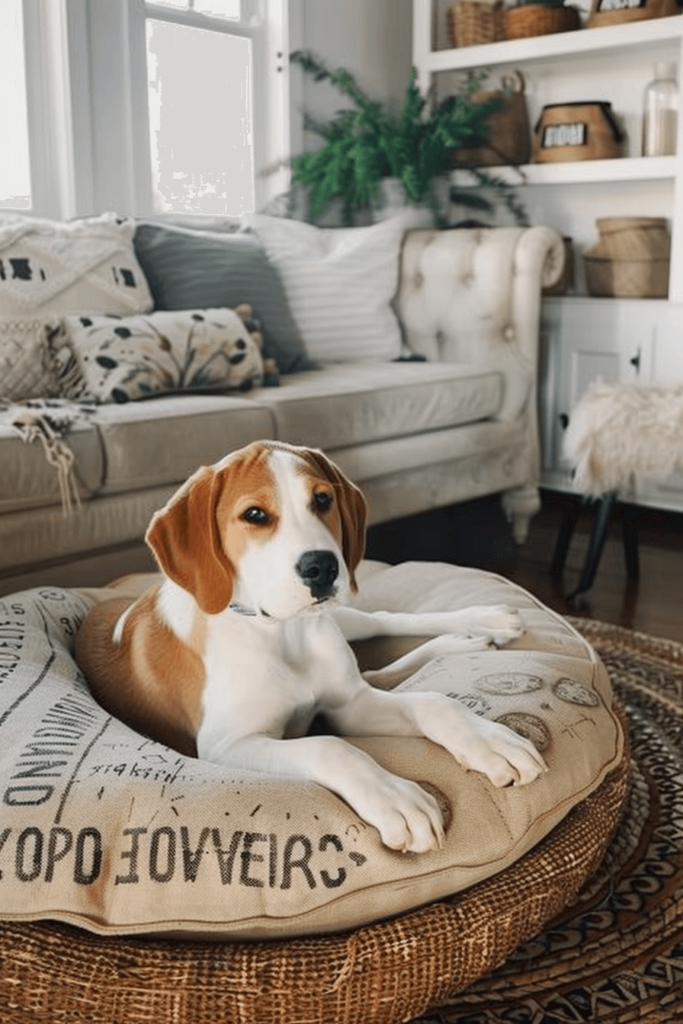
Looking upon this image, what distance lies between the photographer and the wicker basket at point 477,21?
→ 4.12 meters

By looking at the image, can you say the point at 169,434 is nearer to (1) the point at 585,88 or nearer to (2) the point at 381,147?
(2) the point at 381,147

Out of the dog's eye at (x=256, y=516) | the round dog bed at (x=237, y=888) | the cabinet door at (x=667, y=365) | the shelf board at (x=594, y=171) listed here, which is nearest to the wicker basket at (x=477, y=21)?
the shelf board at (x=594, y=171)

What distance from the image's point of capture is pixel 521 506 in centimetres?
361

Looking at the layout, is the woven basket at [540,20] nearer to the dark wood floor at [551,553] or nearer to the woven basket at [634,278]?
the woven basket at [634,278]

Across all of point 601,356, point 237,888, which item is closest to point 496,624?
point 237,888

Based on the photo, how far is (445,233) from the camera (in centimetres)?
372

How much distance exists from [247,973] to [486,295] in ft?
8.92

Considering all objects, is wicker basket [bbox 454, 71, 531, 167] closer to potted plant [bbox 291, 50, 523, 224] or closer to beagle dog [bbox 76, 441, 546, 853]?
potted plant [bbox 291, 50, 523, 224]

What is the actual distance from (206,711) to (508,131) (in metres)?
3.27

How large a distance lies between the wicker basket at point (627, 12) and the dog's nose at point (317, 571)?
3.15m

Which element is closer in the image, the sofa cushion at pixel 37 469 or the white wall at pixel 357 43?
the sofa cushion at pixel 37 469

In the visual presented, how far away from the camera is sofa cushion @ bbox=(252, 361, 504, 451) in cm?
286

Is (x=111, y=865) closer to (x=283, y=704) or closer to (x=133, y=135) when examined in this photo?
(x=283, y=704)

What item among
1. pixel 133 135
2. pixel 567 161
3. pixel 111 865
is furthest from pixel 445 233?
pixel 111 865
